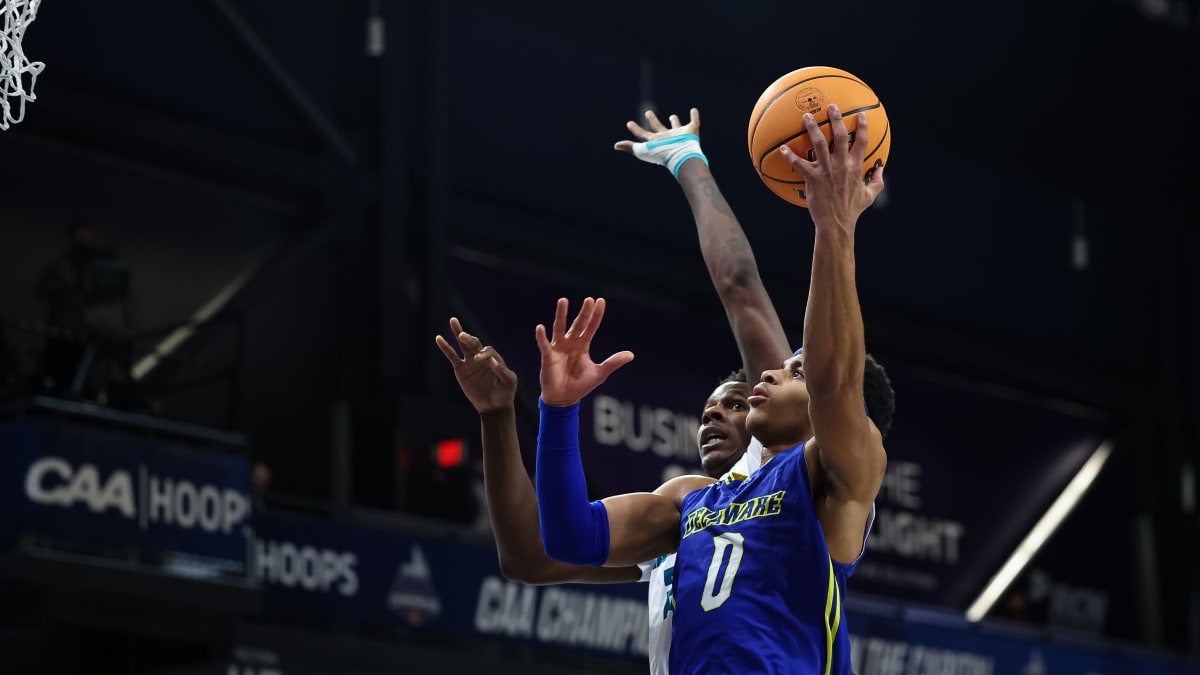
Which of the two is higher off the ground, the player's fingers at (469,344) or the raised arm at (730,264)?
the raised arm at (730,264)

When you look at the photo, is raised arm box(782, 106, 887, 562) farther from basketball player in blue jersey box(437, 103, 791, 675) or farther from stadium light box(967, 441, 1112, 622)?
stadium light box(967, 441, 1112, 622)

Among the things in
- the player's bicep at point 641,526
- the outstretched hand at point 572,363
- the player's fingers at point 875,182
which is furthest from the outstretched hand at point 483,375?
the player's fingers at point 875,182

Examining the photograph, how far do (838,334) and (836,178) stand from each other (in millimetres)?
372

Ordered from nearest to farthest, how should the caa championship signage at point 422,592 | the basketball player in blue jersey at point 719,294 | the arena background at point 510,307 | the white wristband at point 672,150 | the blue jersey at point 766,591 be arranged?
the blue jersey at point 766,591, the basketball player in blue jersey at point 719,294, the white wristband at point 672,150, the arena background at point 510,307, the caa championship signage at point 422,592

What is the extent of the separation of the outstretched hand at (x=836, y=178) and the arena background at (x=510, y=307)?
6.85 meters

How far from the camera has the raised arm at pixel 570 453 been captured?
4129 millimetres

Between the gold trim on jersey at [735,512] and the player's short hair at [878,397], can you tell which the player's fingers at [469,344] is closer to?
the gold trim on jersey at [735,512]

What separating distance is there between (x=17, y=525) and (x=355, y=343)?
488 centimetres

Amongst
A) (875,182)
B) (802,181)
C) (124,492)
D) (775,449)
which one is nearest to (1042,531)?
(124,492)

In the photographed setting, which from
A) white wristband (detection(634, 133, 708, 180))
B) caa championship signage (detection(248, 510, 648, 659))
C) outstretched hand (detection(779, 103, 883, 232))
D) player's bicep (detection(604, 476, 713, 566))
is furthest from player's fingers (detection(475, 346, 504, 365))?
caa championship signage (detection(248, 510, 648, 659))

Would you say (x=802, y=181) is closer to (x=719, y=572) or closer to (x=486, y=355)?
(x=486, y=355)

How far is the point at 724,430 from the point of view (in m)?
5.11

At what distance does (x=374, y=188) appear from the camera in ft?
46.9

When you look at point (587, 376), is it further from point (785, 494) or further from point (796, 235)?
point (796, 235)
